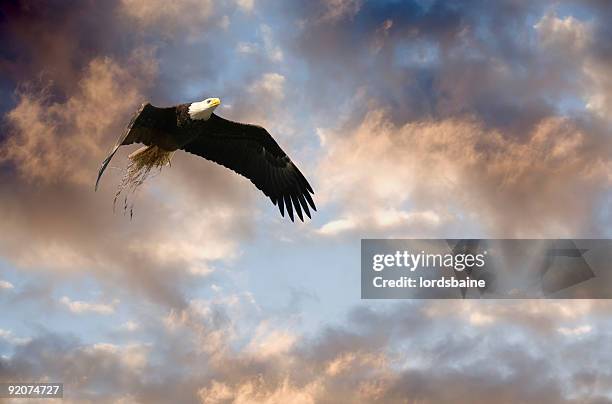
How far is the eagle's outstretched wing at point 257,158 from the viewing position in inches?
557

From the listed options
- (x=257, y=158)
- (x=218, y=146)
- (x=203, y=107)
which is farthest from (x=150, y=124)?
(x=257, y=158)

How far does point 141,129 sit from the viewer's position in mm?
12680

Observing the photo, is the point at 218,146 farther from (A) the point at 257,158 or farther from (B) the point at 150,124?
(B) the point at 150,124

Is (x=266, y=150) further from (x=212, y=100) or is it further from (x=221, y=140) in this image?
(x=212, y=100)

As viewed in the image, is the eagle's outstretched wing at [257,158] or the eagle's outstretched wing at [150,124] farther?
the eagle's outstretched wing at [257,158]

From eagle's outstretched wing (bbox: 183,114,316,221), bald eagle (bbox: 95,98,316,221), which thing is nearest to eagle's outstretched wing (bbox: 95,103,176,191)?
bald eagle (bbox: 95,98,316,221)

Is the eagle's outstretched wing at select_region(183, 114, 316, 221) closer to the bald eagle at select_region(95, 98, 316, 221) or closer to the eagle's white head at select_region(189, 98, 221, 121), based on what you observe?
the bald eagle at select_region(95, 98, 316, 221)

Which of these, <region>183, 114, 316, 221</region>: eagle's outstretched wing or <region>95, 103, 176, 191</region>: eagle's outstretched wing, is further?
<region>183, 114, 316, 221</region>: eagle's outstretched wing

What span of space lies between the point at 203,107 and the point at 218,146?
1.70 metres

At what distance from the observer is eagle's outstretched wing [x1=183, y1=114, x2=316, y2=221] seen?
14148 mm

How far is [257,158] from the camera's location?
14750 millimetres

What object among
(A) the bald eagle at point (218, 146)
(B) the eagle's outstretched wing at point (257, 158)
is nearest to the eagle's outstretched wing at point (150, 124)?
(A) the bald eagle at point (218, 146)

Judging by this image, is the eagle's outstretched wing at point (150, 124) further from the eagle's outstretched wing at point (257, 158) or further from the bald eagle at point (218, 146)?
the eagle's outstretched wing at point (257, 158)

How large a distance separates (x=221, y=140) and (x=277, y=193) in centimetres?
149
